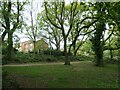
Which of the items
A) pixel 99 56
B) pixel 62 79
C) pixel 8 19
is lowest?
pixel 62 79

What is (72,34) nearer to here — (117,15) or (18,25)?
(18,25)

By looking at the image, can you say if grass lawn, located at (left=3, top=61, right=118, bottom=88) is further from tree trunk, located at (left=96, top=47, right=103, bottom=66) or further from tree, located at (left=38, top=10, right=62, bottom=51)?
tree, located at (left=38, top=10, right=62, bottom=51)

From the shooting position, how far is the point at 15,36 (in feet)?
55.5

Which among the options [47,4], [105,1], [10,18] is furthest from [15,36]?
[47,4]

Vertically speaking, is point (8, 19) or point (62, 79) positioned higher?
point (8, 19)

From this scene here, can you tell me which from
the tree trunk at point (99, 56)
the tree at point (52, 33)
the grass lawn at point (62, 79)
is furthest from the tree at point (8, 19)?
the tree at point (52, 33)

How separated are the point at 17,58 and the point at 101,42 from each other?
1105 centimetres

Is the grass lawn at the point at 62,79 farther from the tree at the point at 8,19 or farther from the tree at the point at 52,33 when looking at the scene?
the tree at the point at 52,33

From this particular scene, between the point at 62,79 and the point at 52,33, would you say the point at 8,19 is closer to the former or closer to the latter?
the point at 62,79

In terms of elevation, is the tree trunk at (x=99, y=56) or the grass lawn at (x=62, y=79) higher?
the tree trunk at (x=99, y=56)

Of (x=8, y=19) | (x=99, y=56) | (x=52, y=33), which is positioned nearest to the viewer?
(x=8, y=19)

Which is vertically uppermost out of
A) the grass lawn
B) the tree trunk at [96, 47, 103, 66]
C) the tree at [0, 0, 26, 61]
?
the tree at [0, 0, 26, 61]

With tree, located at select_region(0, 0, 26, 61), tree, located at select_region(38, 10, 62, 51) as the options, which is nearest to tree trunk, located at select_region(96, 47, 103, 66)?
tree, located at select_region(0, 0, 26, 61)

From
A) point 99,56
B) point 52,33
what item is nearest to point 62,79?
point 99,56
